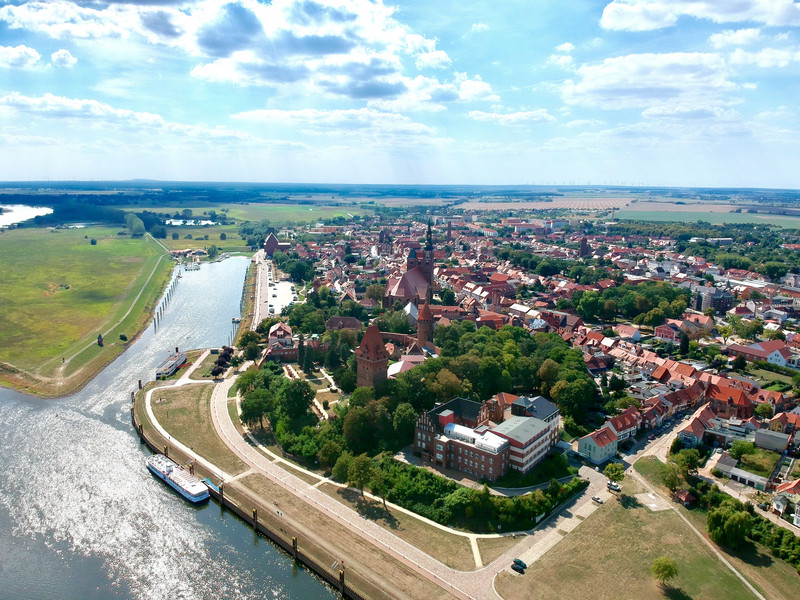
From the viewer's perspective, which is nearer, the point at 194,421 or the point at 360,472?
the point at 360,472

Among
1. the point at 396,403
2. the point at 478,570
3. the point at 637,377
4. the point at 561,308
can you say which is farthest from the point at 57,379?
the point at 561,308

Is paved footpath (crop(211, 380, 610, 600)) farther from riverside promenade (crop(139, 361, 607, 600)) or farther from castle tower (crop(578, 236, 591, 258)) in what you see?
castle tower (crop(578, 236, 591, 258))

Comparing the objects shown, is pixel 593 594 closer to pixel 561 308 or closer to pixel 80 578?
pixel 80 578

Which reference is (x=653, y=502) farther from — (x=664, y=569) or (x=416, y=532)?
(x=416, y=532)

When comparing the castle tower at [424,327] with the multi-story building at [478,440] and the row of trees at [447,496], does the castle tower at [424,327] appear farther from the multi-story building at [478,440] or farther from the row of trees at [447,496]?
the row of trees at [447,496]

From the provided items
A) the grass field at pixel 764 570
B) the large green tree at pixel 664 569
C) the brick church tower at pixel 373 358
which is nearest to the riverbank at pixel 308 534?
the large green tree at pixel 664 569

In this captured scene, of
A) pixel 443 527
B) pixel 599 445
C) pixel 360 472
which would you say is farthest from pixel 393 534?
pixel 599 445

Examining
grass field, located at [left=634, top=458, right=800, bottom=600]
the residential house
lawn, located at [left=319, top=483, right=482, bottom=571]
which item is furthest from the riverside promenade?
grass field, located at [left=634, top=458, right=800, bottom=600]
